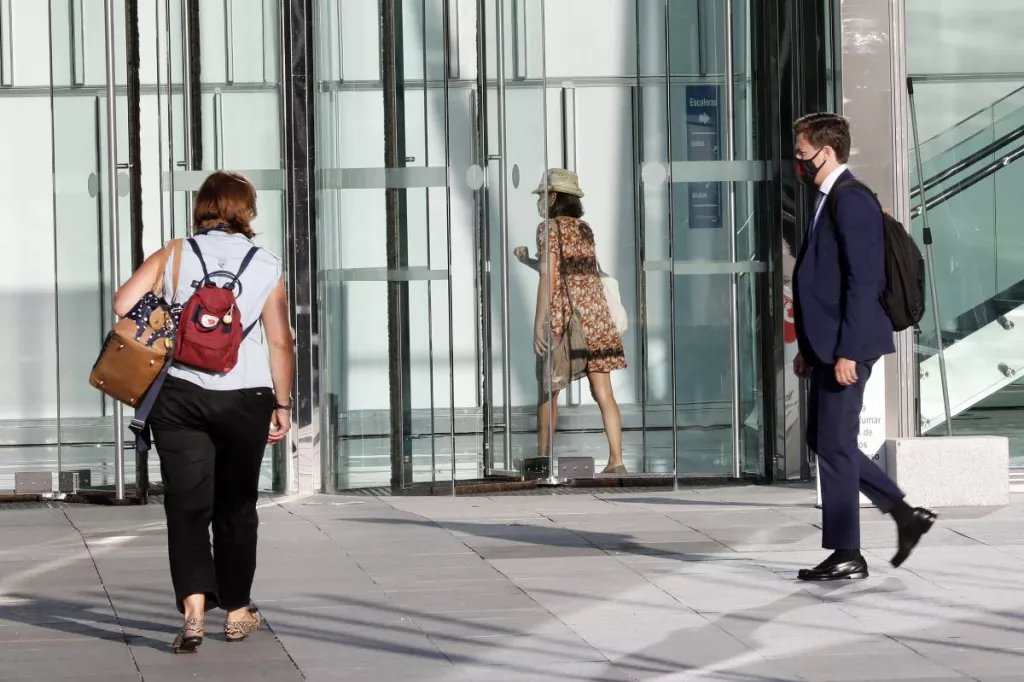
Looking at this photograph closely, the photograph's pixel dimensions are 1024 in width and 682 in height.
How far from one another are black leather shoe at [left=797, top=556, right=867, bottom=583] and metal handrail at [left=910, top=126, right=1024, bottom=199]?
373cm

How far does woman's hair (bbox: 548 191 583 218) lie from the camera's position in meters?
9.67

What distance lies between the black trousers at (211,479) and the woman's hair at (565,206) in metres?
4.38

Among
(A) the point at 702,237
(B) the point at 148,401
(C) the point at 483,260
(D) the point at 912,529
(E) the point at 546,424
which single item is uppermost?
(A) the point at 702,237

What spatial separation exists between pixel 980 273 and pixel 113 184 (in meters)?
4.71

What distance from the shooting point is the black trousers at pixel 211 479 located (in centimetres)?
533

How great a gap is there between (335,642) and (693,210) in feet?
15.9

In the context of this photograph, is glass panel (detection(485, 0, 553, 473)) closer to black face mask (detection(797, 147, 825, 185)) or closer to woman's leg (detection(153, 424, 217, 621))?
black face mask (detection(797, 147, 825, 185))

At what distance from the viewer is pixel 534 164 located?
956 centimetres

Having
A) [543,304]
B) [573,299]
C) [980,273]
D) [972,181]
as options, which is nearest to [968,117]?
[972,181]

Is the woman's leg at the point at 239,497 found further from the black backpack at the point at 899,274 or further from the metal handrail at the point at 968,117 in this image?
the metal handrail at the point at 968,117

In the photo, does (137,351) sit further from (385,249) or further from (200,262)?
(385,249)

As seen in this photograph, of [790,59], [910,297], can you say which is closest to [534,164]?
[790,59]

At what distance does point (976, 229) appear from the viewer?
9.95 metres

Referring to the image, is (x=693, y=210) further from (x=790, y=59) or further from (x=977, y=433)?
(x=977, y=433)
